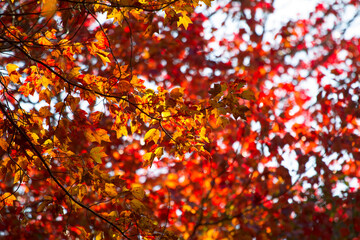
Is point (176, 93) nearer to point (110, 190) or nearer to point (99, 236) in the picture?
point (110, 190)

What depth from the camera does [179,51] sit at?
209 inches

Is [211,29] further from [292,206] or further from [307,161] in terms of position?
[292,206]

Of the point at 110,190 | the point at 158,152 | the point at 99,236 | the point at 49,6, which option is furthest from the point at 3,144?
the point at 49,6

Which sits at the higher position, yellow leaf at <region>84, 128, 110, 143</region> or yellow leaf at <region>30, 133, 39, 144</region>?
yellow leaf at <region>84, 128, 110, 143</region>

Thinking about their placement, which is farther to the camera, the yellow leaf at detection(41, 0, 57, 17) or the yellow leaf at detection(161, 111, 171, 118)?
the yellow leaf at detection(161, 111, 171, 118)

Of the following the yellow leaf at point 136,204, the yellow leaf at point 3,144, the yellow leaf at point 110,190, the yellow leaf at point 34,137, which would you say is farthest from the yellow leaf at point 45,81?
the yellow leaf at point 136,204

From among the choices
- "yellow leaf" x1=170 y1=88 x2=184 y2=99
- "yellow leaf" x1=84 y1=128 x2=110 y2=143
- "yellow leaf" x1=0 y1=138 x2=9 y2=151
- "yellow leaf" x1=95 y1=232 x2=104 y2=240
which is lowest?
"yellow leaf" x1=95 y1=232 x2=104 y2=240

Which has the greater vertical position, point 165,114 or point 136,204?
point 165,114

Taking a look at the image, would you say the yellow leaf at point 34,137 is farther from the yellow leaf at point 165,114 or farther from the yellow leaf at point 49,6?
the yellow leaf at point 49,6

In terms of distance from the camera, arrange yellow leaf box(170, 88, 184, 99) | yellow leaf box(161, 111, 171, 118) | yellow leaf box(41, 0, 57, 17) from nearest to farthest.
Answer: yellow leaf box(41, 0, 57, 17)
yellow leaf box(170, 88, 184, 99)
yellow leaf box(161, 111, 171, 118)

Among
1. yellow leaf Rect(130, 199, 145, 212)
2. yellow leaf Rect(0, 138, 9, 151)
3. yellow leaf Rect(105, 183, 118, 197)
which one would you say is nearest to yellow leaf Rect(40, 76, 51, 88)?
yellow leaf Rect(0, 138, 9, 151)

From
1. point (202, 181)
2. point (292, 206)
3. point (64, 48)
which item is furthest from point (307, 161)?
point (64, 48)

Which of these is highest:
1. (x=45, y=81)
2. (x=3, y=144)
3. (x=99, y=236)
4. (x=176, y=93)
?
(x=45, y=81)

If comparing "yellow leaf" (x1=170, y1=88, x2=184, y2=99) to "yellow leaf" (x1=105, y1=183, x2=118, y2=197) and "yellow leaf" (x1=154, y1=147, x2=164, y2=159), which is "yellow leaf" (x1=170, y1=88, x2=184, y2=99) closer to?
"yellow leaf" (x1=154, y1=147, x2=164, y2=159)
